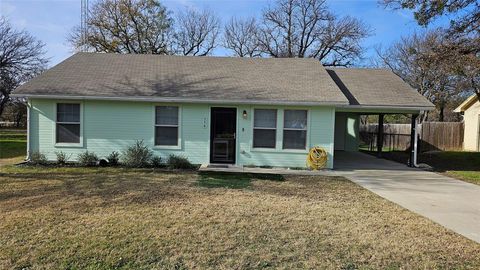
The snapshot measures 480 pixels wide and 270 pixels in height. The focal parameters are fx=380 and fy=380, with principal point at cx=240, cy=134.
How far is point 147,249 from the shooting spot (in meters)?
4.69

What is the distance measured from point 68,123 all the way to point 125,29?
20.9 m

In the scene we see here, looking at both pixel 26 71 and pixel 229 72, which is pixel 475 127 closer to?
pixel 229 72

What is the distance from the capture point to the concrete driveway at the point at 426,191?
6681mm

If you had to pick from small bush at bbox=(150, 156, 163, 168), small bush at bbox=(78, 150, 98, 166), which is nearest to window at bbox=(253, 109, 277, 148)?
small bush at bbox=(150, 156, 163, 168)

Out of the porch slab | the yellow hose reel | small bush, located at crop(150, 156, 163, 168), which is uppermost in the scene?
the yellow hose reel

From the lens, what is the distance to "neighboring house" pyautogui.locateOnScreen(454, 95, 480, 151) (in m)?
23.2

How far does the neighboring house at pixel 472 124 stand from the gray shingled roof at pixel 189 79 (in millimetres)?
13322

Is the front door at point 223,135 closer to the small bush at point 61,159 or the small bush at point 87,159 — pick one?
the small bush at point 87,159

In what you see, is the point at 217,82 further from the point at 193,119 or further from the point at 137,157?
the point at 137,157

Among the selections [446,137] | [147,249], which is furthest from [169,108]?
[446,137]

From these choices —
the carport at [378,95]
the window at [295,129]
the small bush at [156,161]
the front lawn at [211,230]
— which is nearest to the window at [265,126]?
the window at [295,129]

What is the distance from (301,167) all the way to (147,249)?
28.9ft

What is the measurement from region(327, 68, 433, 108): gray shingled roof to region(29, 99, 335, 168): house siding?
1875 mm

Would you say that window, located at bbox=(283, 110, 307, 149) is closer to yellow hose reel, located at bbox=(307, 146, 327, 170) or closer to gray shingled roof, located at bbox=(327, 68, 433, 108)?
yellow hose reel, located at bbox=(307, 146, 327, 170)
